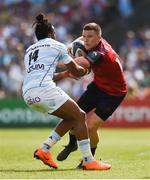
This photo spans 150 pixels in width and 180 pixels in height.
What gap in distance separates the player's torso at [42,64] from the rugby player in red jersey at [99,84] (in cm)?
66

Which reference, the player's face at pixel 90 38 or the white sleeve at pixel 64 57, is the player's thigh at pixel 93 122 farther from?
the white sleeve at pixel 64 57

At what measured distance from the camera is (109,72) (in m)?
11.7

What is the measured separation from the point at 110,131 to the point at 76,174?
12.7m

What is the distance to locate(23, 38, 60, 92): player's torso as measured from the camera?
10.9m

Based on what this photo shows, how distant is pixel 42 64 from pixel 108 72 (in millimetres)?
1322

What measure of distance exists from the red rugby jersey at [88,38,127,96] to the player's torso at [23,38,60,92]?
Result: 0.89 meters

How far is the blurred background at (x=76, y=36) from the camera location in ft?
80.7

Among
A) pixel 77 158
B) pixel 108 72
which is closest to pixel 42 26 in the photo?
pixel 108 72

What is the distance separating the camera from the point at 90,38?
452 inches

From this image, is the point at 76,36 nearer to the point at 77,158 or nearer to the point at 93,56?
the point at 77,158

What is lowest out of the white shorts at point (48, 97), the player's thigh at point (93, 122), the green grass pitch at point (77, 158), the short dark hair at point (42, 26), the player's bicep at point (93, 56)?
the green grass pitch at point (77, 158)

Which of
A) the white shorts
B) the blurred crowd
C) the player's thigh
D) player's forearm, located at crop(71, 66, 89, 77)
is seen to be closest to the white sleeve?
player's forearm, located at crop(71, 66, 89, 77)

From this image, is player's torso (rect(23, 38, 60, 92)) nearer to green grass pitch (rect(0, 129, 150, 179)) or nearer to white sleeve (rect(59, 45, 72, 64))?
white sleeve (rect(59, 45, 72, 64))

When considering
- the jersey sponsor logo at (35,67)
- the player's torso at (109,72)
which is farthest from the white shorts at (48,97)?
the player's torso at (109,72)
